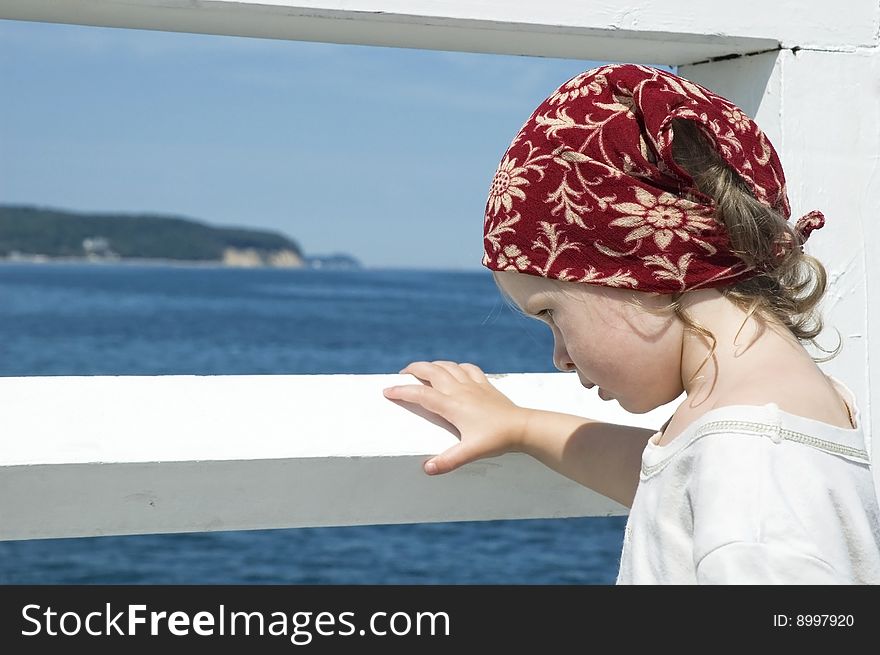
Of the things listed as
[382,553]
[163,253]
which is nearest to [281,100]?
[163,253]

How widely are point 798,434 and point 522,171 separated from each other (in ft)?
1.54

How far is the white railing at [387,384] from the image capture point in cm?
128

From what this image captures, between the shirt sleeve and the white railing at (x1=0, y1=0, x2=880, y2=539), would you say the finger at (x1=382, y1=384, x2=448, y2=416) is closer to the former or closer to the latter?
the white railing at (x1=0, y1=0, x2=880, y2=539)

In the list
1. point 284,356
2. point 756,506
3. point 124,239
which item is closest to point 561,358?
point 756,506

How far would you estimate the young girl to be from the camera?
109 centimetres

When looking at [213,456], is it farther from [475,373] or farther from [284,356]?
[284,356]

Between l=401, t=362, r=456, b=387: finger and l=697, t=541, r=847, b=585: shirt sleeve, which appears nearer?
l=697, t=541, r=847, b=585: shirt sleeve

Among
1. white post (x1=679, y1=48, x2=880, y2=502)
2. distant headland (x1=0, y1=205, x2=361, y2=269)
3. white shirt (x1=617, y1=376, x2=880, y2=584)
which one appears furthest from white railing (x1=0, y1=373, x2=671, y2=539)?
distant headland (x1=0, y1=205, x2=361, y2=269)

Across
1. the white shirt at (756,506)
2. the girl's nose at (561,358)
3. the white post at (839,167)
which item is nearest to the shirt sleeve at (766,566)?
the white shirt at (756,506)

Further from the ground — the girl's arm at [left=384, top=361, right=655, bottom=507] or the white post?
the white post

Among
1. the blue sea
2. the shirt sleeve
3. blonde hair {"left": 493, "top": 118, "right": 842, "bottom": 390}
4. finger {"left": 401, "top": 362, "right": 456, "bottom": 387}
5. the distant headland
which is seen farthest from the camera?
the distant headland

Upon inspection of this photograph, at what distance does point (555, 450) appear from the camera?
4.76ft

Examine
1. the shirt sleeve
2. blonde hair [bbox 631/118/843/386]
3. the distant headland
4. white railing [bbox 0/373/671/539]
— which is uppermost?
the distant headland

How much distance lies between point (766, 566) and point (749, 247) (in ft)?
1.34
